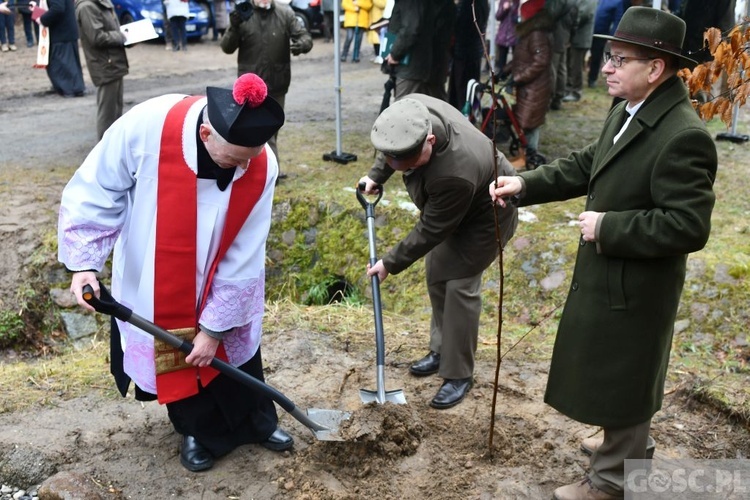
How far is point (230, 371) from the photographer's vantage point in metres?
3.32

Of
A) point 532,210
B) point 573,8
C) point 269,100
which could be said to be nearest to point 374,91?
point 573,8

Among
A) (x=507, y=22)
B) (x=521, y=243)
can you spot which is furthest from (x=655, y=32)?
(x=507, y=22)

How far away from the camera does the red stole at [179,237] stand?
→ 3.08 metres

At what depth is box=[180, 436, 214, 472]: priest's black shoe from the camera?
3543 mm

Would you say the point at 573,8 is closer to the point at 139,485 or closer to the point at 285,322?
the point at 285,322

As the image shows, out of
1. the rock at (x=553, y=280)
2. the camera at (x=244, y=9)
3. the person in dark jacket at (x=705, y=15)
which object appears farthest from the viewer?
the person in dark jacket at (x=705, y=15)

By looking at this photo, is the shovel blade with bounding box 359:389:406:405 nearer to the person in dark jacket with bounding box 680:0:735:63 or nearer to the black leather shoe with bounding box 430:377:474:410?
the black leather shoe with bounding box 430:377:474:410

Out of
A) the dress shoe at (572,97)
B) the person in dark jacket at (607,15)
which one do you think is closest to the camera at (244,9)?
the dress shoe at (572,97)

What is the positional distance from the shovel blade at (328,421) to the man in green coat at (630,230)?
41.4 inches

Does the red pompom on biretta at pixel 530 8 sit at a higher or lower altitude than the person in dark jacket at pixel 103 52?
higher

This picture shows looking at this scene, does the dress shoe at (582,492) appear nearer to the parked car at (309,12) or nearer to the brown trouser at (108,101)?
the brown trouser at (108,101)

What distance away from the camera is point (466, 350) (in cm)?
409

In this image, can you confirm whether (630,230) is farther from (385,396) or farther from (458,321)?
(385,396)

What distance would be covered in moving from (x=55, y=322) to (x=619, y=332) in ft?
15.2
